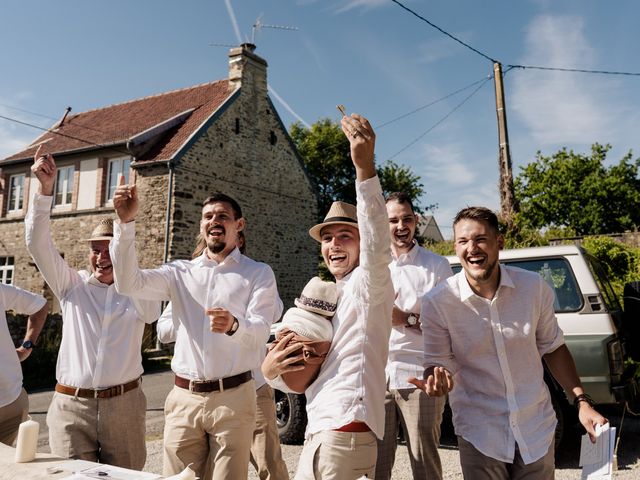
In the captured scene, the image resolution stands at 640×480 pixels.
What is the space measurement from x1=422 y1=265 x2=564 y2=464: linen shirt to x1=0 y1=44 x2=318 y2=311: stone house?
14.6 metres

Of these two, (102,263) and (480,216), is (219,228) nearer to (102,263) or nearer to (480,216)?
(102,263)

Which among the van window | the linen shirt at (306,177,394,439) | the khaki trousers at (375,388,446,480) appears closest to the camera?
the linen shirt at (306,177,394,439)

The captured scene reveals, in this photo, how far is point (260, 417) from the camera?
4391mm

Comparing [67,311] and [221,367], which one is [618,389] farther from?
[67,311]

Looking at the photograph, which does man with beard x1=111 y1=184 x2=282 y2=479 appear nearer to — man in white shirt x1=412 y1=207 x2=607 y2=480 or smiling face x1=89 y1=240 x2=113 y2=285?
smiling face x1=89 y1=240 x2=113 y2=285

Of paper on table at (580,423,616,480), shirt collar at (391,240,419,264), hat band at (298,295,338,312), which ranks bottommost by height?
paper on table at (580,423,616,480)

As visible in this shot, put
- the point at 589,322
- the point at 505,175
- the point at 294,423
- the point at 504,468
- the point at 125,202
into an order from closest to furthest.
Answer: the point at 504,468
the point at 125,202
the point at 589,322
the point at 294,423
the point at 505,175

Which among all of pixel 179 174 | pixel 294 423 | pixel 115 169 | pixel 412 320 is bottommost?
pixel 294 423

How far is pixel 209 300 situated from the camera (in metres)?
3.23

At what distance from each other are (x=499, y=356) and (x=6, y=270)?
71.0ft

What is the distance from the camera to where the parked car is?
15.5 feet

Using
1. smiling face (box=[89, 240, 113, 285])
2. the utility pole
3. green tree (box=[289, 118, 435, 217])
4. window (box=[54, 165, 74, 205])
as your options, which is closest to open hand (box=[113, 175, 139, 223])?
smiling face (box=[89, 240, 113, 285])

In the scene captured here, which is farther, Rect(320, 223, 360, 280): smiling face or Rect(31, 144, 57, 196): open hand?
Rect(31, 144, 57, 196): open hand

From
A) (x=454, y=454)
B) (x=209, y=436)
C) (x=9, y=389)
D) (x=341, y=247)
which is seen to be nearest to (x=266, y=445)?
(x=209, y=436)
